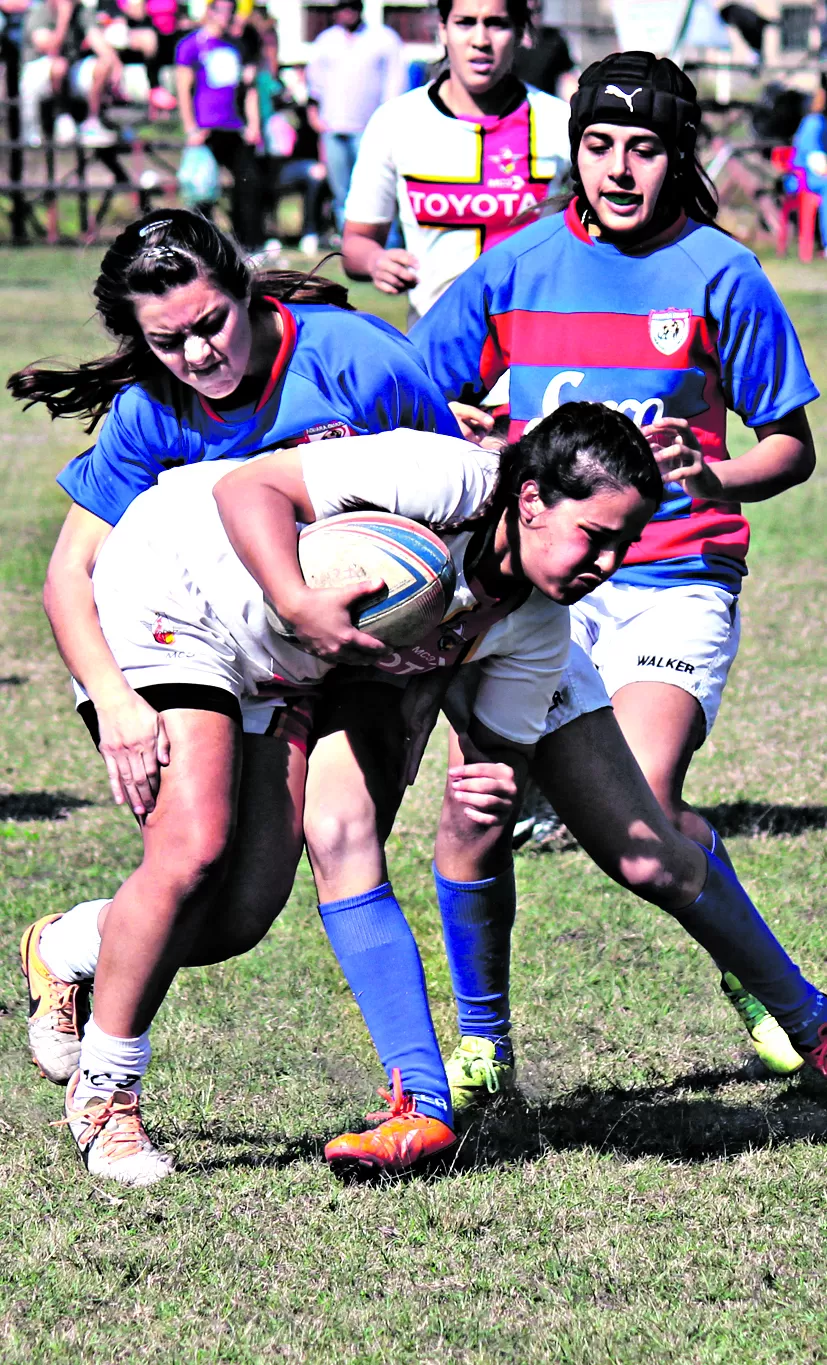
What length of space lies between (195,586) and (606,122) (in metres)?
1.47

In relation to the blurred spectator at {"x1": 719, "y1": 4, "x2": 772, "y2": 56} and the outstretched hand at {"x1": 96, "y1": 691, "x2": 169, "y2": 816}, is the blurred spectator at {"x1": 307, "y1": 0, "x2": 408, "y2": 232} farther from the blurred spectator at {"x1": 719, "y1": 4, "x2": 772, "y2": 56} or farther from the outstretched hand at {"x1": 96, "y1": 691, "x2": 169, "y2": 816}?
the outstretched hand at {"x1": 96, "y1": 691, "x2": 169, "y2": 816}

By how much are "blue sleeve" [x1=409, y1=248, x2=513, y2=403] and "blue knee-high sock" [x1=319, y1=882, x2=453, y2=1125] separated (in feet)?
4.61

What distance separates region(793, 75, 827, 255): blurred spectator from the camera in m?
23.3

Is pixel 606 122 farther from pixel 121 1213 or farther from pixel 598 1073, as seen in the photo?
pixel 121 1213

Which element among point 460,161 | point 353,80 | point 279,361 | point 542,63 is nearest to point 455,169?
point 460,161

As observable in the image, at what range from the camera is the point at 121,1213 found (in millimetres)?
3318

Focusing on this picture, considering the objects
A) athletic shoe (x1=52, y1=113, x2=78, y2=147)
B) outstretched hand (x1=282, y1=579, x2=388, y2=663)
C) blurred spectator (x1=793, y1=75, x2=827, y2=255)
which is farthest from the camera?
blurred spectator (x1=793, y1=75, x2=827, y2=255)

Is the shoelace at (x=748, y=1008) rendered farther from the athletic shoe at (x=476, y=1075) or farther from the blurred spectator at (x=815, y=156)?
the blurred spectator at (x=815, y=156)

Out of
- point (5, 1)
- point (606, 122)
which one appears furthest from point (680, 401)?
point (5, 1)

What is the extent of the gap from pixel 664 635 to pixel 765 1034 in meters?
0.92

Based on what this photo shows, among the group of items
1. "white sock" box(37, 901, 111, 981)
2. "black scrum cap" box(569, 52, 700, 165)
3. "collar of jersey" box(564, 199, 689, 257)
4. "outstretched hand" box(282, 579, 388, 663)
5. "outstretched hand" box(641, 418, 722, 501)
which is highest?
"black scrum cap" box(569, 52, 700, 165)

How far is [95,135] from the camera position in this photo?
22562 millimetres

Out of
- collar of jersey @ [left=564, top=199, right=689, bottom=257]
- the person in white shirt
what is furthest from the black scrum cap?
the person in white shirt

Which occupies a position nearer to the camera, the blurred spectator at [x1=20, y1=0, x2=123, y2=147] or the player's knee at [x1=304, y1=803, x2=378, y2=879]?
the player's knee at [x1=304, y1=803, x2=378, y2=879]
